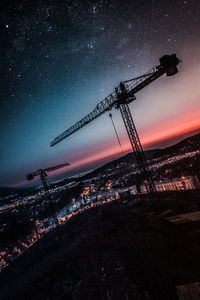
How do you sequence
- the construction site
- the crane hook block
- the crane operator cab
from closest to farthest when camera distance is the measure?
1. the construction site
2. the crane hook block
3. the crane operator cab

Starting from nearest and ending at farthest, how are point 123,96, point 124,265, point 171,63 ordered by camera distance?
point 124,265, point 171,63, point 123,96

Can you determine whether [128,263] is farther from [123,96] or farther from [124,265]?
[123,96]

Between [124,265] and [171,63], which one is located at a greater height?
[171,63]

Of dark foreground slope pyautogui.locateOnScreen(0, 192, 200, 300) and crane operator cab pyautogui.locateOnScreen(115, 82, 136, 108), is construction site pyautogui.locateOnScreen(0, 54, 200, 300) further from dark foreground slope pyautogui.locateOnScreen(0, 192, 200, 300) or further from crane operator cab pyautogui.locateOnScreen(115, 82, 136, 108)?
crane operator cab pyautogui.locateOnScreen(115, 82, 136, 108)

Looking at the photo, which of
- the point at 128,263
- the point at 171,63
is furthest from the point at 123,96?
the point at 128,263

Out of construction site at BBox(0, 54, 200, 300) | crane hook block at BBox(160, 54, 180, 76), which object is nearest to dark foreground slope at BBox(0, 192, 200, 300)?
construction site at BBox(0, 54, 200, 300)

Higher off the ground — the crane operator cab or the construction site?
the crane operator cab

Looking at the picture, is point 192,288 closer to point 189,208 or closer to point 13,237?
point 189,208

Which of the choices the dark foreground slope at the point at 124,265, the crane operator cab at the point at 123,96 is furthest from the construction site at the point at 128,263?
the crane operator cab at the point at 123,96
